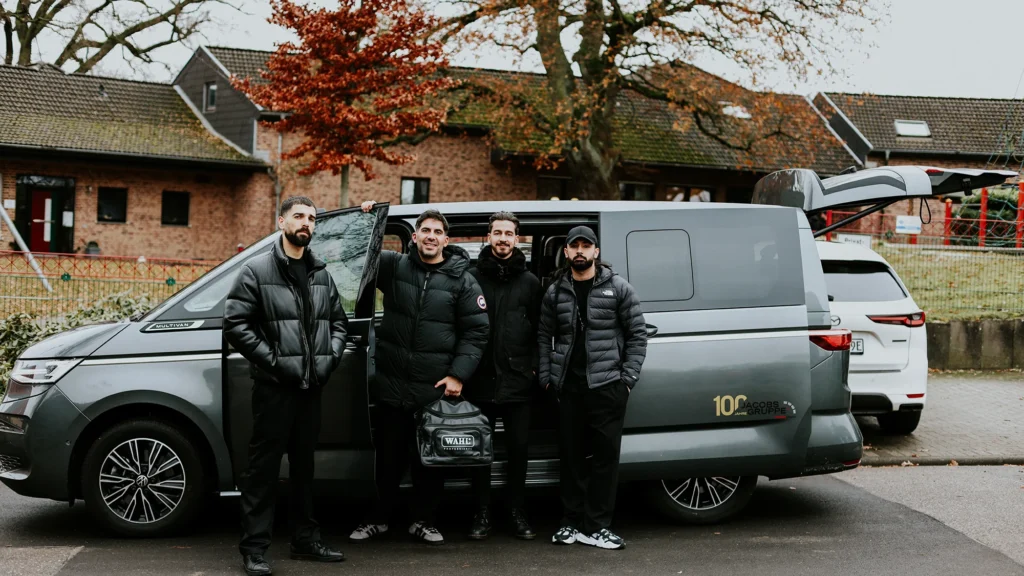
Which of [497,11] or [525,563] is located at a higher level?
[497,11]

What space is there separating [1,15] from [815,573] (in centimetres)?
3994

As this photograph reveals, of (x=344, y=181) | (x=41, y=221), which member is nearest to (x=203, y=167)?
(x=41, y=221)

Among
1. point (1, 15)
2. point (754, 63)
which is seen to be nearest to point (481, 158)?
point (754, 63)

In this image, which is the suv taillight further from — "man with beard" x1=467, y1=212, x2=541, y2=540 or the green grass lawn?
the green grass lawn

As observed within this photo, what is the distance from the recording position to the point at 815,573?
5297 mm

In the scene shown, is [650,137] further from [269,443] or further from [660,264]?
[269,443]

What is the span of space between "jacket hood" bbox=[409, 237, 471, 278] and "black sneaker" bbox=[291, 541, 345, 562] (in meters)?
1.71

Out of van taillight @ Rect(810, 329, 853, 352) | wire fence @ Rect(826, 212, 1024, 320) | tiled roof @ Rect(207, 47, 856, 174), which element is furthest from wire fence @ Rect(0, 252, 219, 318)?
tiled roof @ Rect(207, 47, 856, 174)

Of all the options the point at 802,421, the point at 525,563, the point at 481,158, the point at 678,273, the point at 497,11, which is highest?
the point at 497,11

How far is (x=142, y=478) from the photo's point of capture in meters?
5.64

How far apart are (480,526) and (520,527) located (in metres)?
0.25

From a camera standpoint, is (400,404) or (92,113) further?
(92,113)

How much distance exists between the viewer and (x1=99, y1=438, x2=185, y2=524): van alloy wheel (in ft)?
18.5

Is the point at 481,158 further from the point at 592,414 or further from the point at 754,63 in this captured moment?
the point at 592,414
